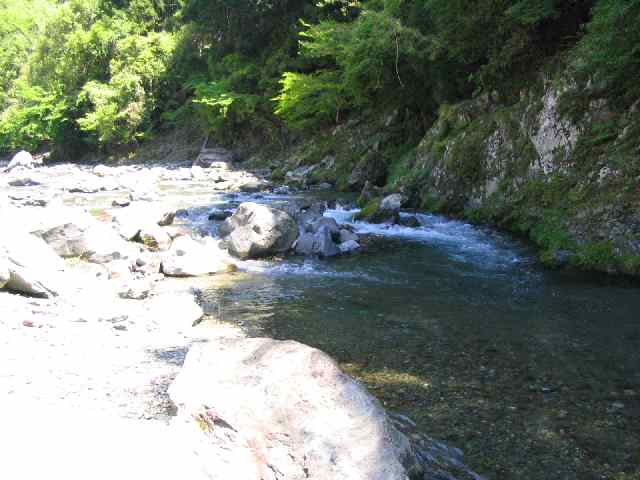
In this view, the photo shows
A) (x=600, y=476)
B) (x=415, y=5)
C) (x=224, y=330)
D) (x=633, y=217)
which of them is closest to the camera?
(x=600, y=476)

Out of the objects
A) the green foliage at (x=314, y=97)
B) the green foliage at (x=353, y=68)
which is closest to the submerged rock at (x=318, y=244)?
the green foliage at (x=353, y=68)

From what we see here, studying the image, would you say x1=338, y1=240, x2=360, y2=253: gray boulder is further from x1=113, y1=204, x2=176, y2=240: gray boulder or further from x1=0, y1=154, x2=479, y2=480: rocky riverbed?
x1=113, y1=204, x2=176, y2=240: gray boulder

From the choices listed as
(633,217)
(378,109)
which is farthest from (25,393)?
(378,109)

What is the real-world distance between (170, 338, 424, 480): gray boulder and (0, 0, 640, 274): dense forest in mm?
6729

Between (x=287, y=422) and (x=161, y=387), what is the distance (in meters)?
1.93

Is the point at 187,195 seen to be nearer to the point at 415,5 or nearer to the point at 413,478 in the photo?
the point at 415,5

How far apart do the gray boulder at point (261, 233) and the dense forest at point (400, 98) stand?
15.8 feet

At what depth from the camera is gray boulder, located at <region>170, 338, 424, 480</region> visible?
2.91 m

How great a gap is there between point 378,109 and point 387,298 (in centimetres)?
Answer: 1720

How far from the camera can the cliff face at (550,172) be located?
29.5 ft

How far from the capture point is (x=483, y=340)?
6023 mm

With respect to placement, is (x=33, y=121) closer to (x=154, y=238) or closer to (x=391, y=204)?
(x=154, y=238)

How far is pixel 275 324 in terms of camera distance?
6676mm

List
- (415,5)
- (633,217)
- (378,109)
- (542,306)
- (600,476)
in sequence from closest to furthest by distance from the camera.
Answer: (600,476)
(542,306)
(633,217)
(415,5)
(378,109)
